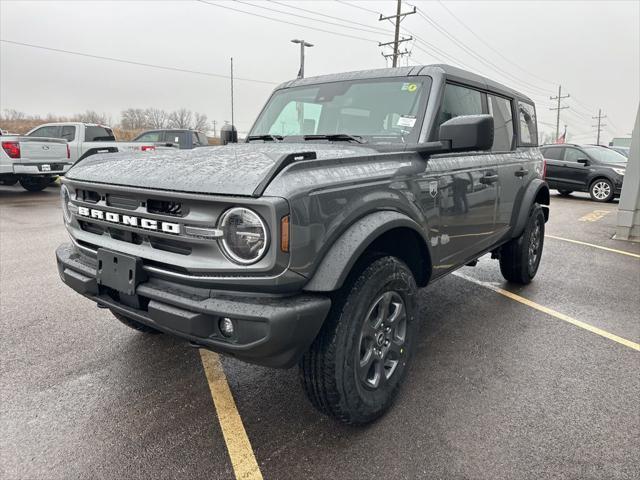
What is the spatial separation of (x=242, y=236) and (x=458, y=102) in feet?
7.22

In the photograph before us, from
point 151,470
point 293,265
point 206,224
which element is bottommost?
point 151,470

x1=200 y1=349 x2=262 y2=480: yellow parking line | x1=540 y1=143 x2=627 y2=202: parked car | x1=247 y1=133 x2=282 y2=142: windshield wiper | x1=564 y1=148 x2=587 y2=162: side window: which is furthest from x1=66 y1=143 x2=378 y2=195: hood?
x1=564 y1=148 x2=587 y2=162: side window

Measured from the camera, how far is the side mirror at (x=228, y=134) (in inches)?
174

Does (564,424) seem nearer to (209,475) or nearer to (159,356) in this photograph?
(209,475)

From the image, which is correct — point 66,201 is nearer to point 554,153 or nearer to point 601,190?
point 601,190

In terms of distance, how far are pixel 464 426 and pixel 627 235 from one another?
760 centimetres

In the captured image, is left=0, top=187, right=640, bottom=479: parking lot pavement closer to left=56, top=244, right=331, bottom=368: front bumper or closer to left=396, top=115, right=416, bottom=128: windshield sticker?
left=56, top=244, right=331, bottom=368: front bumper

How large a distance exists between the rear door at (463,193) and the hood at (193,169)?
0.74 metres

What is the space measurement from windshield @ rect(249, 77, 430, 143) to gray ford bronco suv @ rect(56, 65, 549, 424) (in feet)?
0.04

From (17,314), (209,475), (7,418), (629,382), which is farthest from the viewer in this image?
(17,314)

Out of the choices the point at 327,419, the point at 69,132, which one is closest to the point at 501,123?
the point at 327,419

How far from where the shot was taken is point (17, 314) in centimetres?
397

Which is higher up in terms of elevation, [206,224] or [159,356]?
[206,224]

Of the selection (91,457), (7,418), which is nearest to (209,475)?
(91,457)
